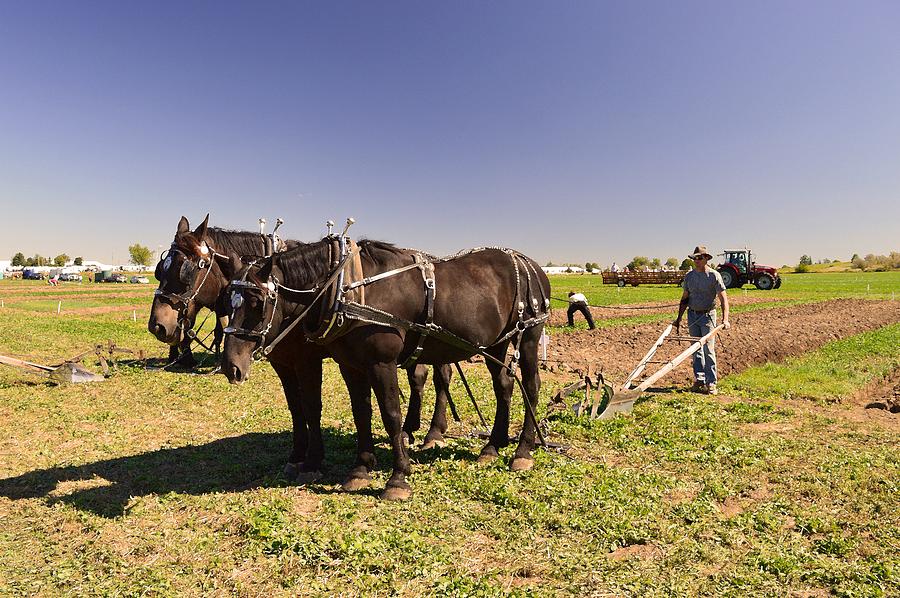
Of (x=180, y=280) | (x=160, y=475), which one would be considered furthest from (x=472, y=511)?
(x=180, y=280)

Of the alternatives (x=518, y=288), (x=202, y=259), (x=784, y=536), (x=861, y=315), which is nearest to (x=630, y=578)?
(x=784, y=536)

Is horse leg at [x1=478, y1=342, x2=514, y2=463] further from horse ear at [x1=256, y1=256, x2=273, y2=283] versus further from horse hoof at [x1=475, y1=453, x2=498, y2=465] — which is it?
horse ear at [x1=256, y1=256, x2=273, y2=283]

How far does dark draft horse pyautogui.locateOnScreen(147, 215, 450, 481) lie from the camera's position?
19.1 ft

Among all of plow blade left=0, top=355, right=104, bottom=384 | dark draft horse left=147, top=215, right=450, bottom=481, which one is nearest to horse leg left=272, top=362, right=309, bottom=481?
dark draft horse left=147, top=215, right=450, bottom=481

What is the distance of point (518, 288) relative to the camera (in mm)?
6230

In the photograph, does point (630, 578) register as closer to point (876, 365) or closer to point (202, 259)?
point (202, 259)

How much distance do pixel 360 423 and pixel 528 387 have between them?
2.21 m

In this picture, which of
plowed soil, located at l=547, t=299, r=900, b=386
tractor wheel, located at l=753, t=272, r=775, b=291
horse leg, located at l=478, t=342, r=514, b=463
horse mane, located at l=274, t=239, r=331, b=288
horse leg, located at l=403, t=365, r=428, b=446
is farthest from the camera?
tractor wheel, located at l=753, t=272, r=775, b=291

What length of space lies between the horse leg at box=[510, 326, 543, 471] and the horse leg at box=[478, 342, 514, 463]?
22 cm

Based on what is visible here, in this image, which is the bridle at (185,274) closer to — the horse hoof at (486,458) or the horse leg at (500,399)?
the horse leg at (500,399)

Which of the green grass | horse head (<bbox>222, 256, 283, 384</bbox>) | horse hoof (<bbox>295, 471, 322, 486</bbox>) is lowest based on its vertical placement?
horse hoof (<bbox>295, 471, 322, 486</bbox>)

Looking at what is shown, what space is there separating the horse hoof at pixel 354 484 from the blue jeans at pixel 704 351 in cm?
663

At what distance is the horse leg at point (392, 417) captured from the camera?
5.19m

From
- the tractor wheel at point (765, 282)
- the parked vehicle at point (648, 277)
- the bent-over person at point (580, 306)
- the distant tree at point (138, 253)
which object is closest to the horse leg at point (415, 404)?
the bent-over person at point (580, 306)
